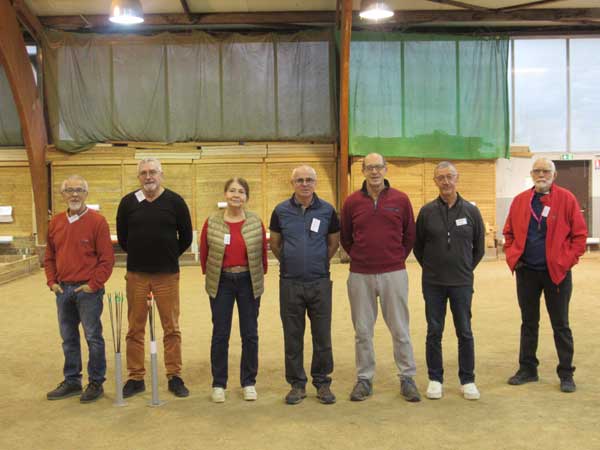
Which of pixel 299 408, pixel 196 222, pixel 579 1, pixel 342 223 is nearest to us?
pixel 299 408

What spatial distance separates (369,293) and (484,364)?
1457mm

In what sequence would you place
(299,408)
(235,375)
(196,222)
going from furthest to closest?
(196,222), (235,375), (299,408)

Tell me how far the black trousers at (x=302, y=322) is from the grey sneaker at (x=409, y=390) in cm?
49

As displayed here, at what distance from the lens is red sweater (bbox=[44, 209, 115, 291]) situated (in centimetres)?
425

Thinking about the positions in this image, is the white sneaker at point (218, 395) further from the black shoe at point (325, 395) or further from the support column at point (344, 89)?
the support column at point (344, 89)

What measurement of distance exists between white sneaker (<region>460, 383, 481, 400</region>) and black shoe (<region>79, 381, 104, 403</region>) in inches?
95.8

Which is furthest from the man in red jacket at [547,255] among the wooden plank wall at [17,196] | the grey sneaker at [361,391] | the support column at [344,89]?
the wooden plank wall at [17,196]

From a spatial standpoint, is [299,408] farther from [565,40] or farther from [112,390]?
[565,40]

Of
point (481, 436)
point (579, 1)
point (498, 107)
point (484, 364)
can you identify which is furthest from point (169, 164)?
point (481, 436)

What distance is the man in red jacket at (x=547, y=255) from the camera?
4297 millimetres

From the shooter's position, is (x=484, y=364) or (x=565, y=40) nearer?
(x=484, y=364)

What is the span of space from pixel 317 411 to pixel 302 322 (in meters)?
0.58

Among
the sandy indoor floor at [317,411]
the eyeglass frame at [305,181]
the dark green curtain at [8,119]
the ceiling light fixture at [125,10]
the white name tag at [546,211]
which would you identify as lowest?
the sandy indoor floor at [317,411]

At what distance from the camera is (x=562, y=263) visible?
13.9ft
